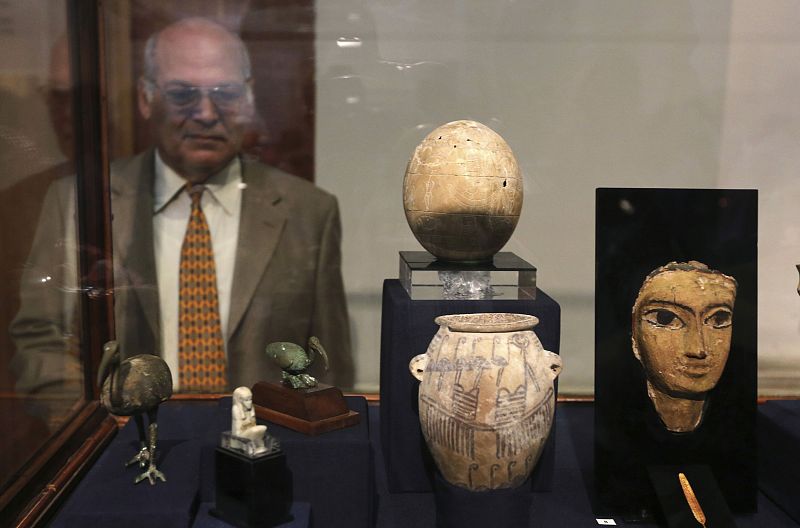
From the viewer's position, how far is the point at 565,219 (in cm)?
417

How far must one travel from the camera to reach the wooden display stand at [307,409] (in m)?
2.99

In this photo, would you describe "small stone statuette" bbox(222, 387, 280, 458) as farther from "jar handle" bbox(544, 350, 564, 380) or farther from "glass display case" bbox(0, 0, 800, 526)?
"glass display case" bbox(0, 0, 800, 526)

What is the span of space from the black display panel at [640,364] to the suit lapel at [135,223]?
2.29 meters

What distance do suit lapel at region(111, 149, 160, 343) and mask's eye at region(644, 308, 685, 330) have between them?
2.48 meters

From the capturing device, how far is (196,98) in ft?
13.1

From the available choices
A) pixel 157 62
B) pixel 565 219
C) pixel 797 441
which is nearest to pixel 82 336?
pixel 157 62

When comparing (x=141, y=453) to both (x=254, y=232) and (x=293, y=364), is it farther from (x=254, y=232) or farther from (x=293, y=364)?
(x=254, y=232)

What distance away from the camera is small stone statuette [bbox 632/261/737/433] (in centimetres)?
298

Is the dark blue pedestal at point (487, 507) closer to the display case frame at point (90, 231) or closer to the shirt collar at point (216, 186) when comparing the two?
the display case frame at point (90, 231)

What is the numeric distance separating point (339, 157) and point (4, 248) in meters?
1.73

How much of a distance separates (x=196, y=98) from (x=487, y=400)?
2287 millimetres

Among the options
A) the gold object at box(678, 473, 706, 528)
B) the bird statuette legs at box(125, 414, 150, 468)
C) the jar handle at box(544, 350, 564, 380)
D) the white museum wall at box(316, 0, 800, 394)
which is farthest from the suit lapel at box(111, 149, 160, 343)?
the gold object at box(678, 473, 706, 528)

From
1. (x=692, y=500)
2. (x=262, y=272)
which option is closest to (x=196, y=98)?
(x=262, y=272)

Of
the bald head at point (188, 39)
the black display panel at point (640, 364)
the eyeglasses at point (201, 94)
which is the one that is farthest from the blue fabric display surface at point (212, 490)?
the bald head at point (188, 39)
